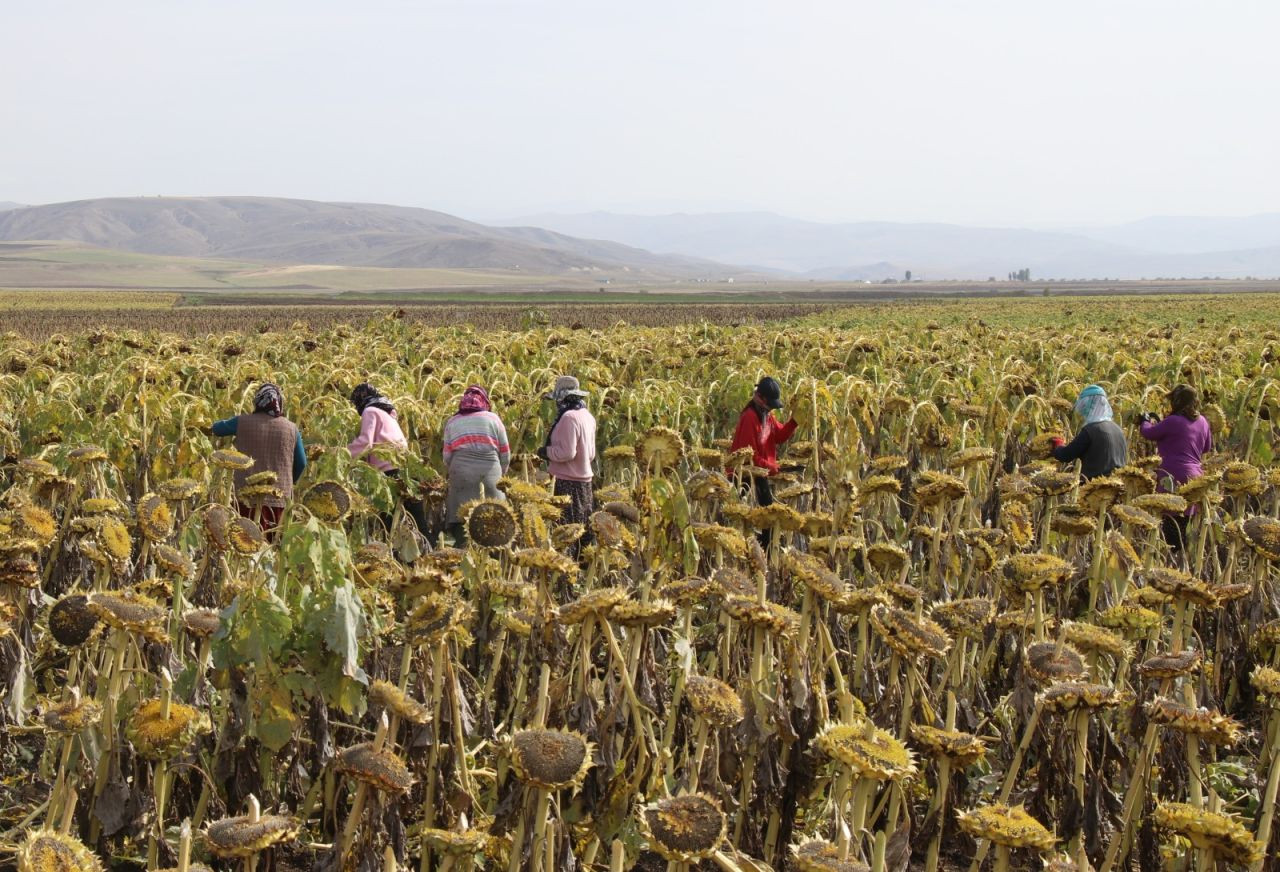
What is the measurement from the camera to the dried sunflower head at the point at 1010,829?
2408mm

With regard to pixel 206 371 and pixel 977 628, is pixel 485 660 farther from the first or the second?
pixel 206 371

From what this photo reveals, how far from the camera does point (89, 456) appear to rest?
15.5 ft

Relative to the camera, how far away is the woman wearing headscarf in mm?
6641

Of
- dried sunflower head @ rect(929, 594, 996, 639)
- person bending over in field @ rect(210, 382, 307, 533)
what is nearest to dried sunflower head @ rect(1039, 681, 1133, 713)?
dried sunflower head @ rect(929, 594, 996, 639)

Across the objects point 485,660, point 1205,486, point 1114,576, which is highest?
point 1205,486

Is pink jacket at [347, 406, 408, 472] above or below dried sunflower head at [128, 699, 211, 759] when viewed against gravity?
above

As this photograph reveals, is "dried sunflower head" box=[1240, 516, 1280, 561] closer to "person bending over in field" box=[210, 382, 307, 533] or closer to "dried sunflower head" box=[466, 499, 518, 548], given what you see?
"dried sunflower head" box=[466, 499, 518, 548]

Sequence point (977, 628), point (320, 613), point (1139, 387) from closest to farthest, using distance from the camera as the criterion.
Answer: point (320, 613)
point (977, 628)
point (1139, 387)

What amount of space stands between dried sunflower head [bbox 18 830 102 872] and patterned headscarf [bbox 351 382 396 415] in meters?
4.70

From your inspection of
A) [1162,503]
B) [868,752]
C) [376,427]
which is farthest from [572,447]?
[868,752]

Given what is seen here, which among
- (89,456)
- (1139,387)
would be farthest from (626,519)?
(1139,387)

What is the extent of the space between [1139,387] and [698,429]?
474 centimetres

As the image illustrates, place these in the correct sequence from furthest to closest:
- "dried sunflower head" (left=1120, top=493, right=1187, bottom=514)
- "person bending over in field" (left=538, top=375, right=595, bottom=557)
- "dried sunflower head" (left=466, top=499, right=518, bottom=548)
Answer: "person bending over in field" (left=538, top=375, right=595, bottom=557), "dried sunflower head" (left=1120, top=493, right=1187, bottom=514), "dried sunflower head" (left=466, top=499, right=518, bottom=548)

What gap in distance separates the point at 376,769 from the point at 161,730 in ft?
2.02
